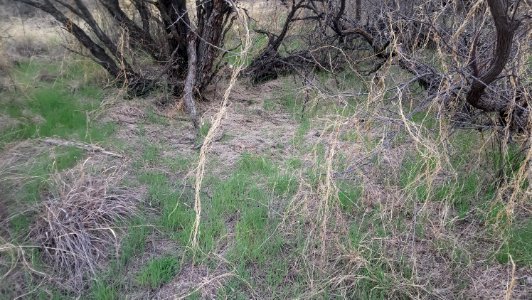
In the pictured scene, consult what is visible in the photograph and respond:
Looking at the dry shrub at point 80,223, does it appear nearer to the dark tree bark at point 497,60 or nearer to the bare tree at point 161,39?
the bare tree at point 161,39

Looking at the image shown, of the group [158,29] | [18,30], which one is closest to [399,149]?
[158,29]

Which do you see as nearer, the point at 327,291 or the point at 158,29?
the point at 327,291

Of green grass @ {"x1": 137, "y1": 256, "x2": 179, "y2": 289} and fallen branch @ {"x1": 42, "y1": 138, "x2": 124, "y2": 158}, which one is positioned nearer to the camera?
green grass @ {"x1": 137, "y1": 256, "x2": 179, "y2": 289}

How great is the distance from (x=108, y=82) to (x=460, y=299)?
178 inches

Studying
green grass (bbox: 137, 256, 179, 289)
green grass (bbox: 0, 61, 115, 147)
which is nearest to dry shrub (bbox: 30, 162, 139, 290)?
green grass (bbox: 137, 256, 179, 289)

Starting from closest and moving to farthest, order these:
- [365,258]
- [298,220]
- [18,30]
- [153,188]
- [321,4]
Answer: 1. [365,258]
2. [298,220]
3. [153,188]
4. [321,4]
5. [18,30]

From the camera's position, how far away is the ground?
3.35 meters

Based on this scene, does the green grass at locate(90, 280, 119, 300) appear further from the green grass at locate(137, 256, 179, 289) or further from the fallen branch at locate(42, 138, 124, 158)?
the fallen branch at locate(42, 138, 124, 158)

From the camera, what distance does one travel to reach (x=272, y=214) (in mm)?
3889

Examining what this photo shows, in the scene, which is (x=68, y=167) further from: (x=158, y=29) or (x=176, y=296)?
(x=158, y=29)

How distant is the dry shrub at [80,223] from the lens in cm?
343

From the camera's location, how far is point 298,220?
3.76 meters

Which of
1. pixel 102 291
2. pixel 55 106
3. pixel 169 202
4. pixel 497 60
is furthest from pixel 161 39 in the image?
pixel 497 60

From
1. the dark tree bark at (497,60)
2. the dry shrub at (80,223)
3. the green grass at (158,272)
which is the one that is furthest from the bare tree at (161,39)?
the dark tree bark at (497,60)
